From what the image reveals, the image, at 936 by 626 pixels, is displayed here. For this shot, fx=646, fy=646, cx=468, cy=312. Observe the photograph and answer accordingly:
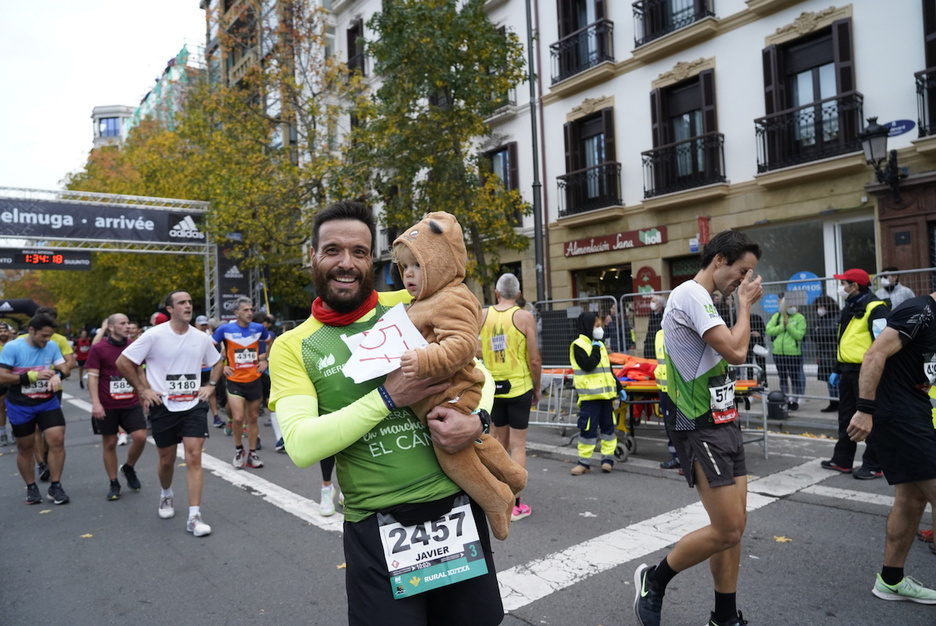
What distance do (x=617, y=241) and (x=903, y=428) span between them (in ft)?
46.4

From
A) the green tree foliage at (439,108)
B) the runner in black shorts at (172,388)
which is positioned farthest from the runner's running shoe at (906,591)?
the green tree foliage at (439,108)

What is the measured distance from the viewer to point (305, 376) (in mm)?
2090

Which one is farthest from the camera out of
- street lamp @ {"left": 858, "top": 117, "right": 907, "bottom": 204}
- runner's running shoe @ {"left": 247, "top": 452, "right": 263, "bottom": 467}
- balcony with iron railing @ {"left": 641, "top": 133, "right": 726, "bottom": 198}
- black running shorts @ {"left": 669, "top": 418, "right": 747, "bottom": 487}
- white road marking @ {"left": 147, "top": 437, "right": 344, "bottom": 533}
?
balcony with iron railing @ {"left": 641, "top": 133, "right": 726, "bottom": 198}

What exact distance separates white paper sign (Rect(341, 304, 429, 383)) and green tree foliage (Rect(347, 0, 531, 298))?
482 inches

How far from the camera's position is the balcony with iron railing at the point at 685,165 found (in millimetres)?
15250

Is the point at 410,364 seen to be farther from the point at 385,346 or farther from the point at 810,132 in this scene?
the point at 810,132

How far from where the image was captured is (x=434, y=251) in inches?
82.3

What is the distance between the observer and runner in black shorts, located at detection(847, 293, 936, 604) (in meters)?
3.64

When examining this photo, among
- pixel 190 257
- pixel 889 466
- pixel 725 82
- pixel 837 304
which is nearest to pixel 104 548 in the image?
pixel 889 466

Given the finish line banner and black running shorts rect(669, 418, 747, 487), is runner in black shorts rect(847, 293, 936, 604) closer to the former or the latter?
black running shorts rect(669, 418, 747, 487)

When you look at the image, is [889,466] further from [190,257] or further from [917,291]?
[190,257]

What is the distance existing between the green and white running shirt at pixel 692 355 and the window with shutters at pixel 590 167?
14.4 m

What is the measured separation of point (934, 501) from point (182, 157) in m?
28.0

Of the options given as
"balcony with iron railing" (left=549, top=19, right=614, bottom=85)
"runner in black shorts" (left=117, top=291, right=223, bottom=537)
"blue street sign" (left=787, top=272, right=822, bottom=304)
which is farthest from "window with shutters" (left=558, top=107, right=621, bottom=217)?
"runner in black shorts" (left=117, top=291, right=223, bottom=537)
